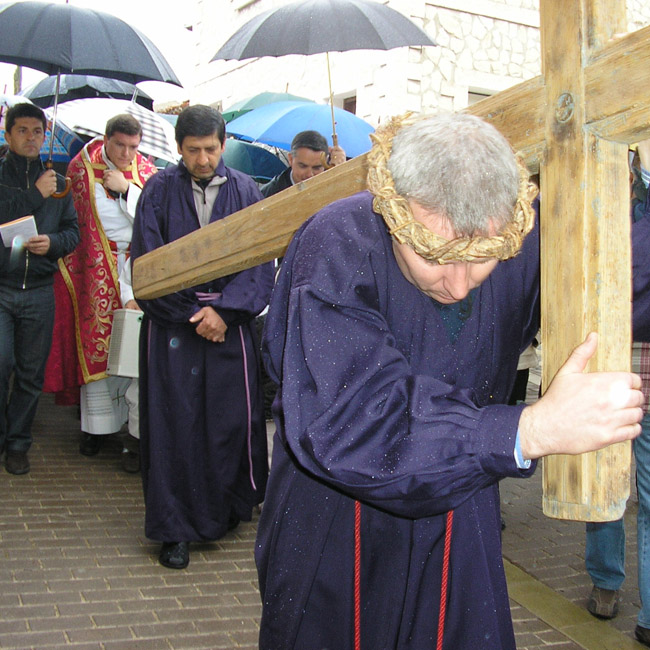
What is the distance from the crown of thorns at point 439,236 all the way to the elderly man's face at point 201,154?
2.99m

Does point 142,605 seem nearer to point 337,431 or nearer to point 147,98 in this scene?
point 337,431

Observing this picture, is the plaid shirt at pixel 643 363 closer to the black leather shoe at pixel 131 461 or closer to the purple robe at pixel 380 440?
the purple robe at pixel 380 440

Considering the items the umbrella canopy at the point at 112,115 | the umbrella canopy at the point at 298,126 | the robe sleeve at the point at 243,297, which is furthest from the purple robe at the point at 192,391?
the umbrella canopy at the point at 298,126

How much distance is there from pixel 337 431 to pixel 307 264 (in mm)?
383

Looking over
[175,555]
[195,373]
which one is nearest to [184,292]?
[195,373]

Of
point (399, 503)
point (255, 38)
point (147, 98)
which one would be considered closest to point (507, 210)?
point (399, 503)

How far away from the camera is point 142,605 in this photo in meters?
4.11

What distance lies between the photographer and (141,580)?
441 centimetres

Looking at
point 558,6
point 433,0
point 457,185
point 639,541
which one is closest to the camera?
point 457,185

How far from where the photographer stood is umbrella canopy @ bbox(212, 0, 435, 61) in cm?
632

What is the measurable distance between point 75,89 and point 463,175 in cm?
936

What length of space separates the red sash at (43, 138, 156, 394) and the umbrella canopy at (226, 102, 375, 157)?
1697mm

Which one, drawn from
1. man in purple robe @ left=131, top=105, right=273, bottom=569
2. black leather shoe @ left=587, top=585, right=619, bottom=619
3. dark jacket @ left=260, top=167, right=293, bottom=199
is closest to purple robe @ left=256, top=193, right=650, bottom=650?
black leather shoe @ left=587, top=585, right=619, bottom=619

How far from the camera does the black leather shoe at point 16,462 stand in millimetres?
6062
